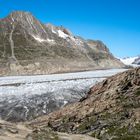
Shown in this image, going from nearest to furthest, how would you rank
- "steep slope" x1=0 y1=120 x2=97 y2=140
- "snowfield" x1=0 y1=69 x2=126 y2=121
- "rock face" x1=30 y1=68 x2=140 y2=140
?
"steep slope" x1=0 y1=120 x2=97 y2=140 → "rock face" x1=30 y1=68 x2=140 y2=140 → "snowfield" x1=0 y1=69 x2=126 y2=121

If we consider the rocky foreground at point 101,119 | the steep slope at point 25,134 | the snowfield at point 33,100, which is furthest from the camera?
the snowfield at point 33,100

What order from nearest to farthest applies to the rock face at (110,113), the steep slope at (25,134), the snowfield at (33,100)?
the steep slope at (25,134), the rock face at (110,113), the snowfield at (33,100)

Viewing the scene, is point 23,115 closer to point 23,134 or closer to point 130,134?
point 130,134

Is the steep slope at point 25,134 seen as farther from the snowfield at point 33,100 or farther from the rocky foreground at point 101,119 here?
the snowfield at point 33,100

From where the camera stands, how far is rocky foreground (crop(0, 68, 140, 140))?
24172mm

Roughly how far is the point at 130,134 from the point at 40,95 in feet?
190

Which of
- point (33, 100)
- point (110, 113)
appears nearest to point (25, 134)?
point (110, 113)

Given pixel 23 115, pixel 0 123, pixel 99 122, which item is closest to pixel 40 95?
pixel 23 115

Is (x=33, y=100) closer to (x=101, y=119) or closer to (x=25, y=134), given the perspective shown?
(x=101, y=119)

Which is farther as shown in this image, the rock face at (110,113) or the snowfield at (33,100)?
the snowfield at (33,100)

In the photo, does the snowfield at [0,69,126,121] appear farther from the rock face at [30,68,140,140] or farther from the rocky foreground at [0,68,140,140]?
the rock face at [30,68,140,140]

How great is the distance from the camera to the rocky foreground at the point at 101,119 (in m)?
24.2

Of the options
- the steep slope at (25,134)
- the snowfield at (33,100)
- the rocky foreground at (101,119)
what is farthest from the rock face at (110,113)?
the snowfield at (33,100)

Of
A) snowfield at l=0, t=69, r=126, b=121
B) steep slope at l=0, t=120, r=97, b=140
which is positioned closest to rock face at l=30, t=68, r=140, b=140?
steep slope at l=0, t=120, r=97, b=140
